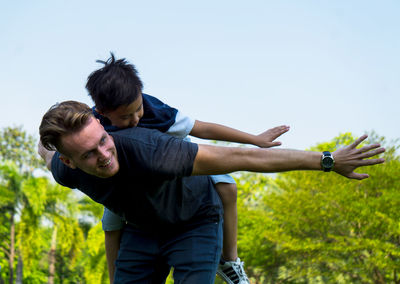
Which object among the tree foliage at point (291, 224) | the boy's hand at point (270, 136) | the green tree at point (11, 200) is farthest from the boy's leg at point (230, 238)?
the green tree at point (11, 200)

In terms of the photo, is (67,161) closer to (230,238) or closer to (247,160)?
(247,160)

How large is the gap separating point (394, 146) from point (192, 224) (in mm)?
14534

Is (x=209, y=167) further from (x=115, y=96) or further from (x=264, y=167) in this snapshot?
(x=115, y=96)

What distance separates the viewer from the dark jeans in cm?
292

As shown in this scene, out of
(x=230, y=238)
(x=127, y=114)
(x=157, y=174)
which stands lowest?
(x=230, y=238)

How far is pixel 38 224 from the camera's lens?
22078mm

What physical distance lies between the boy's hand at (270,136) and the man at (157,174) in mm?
447

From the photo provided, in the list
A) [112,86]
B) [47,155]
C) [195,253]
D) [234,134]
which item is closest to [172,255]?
[195,253]

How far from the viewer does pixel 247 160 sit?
240cm

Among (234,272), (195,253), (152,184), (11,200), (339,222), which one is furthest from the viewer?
(11,200)

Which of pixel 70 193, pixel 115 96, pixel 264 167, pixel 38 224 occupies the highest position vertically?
pixel 70 193

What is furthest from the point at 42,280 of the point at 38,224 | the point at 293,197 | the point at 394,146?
the point at 394,146

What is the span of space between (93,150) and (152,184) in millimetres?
413

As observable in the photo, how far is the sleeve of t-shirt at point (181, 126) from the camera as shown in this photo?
3070mm
